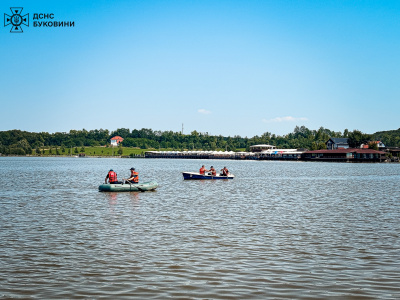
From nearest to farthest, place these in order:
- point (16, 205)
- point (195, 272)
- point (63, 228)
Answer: point (195, 272) → point (63, 228) → point (16, 205)

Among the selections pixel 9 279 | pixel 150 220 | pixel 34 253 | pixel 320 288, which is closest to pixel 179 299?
pixel 320 288

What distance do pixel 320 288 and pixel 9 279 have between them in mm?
9766

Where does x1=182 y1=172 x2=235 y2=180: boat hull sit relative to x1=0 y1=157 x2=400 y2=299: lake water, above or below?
above

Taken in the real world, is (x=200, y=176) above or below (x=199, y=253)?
above

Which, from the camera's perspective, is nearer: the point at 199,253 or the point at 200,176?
the point at 199,253

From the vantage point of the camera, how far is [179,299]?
1264 cm

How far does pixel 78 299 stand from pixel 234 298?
4349 millimetres

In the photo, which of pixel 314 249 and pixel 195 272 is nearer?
pixel 195 272

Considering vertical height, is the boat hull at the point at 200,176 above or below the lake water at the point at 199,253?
above

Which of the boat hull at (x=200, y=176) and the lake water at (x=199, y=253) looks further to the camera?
the boat hull at (x=200, y=176)

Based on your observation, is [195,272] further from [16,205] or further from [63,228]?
[16,205]

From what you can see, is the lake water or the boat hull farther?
the boat hull

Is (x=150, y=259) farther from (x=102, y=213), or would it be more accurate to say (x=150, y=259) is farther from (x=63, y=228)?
(x=102, y=213)

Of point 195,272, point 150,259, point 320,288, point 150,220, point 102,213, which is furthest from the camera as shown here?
point 102,213
